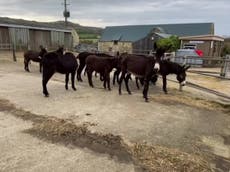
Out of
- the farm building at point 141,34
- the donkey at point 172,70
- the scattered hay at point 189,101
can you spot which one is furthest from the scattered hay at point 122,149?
the farm building at point 141,34

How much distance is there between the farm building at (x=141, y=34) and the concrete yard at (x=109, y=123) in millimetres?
23463

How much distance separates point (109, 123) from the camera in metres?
4.28

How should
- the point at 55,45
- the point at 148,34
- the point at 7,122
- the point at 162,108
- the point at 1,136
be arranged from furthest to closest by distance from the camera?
the point at 148,34
the point at 55,45
the point at 162,108
the point at 7,122
the point at 1,136

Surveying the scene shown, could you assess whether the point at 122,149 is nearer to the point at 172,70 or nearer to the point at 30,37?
the point at 172,70

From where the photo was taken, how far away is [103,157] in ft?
9.97

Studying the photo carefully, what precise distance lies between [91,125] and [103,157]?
1.15 m

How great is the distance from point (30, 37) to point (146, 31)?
1955cm

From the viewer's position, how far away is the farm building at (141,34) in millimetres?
31109

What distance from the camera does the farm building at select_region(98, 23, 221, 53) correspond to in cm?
3111

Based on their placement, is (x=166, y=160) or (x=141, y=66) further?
(x=141, y=66)

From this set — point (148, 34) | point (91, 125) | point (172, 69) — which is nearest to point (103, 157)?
point (91, 125)

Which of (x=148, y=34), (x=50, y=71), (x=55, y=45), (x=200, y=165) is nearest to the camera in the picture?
(x=200, y=165)

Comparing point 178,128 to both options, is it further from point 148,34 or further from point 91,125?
point 148,34

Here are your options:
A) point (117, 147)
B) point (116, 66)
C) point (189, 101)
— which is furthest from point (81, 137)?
point (116, 66)
